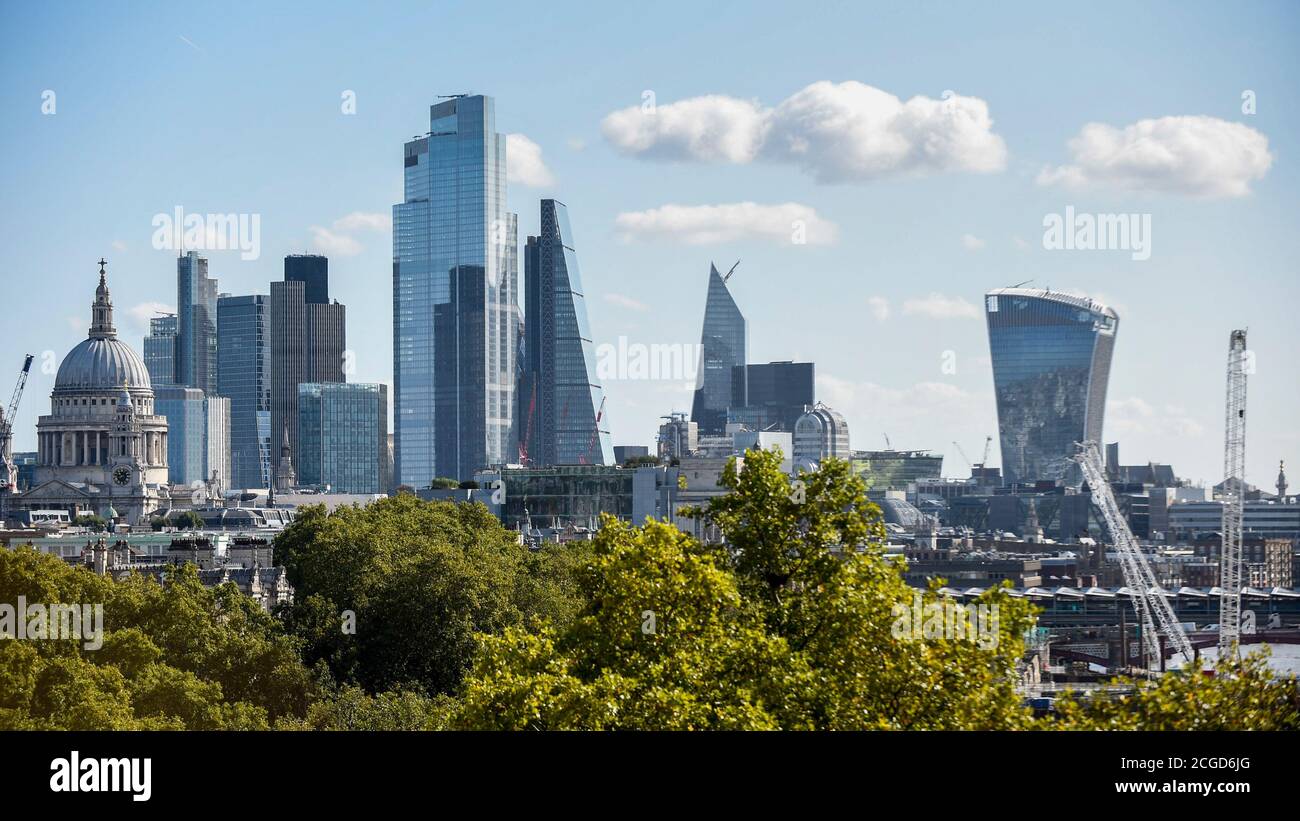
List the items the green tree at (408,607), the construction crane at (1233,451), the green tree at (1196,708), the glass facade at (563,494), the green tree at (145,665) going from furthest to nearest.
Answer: the glass facade at (563,494), the construction crane at (1233,451), the green tree at (408,607), the green tree at (145,665), the green tree at (1196,708)

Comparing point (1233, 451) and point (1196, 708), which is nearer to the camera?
point (1196, 708)

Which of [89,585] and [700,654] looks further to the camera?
[89,585]

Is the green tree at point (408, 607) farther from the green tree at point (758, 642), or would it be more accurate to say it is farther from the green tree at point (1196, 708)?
the green tree at point (1196, 708)

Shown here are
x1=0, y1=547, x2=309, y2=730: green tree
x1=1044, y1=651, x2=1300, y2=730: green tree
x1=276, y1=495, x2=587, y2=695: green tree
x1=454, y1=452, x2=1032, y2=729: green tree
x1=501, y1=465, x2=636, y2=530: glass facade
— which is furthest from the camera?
x1=501, y1=465, x2=636, y2=530: glass facade

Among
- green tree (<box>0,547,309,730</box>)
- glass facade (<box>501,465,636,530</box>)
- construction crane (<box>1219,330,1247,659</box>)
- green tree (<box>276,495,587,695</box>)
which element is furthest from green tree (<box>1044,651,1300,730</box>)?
glass facade (<box>501,465,636,530</box>)

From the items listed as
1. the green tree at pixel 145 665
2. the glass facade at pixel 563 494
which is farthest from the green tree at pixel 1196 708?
the glass facade at pixel 563 494

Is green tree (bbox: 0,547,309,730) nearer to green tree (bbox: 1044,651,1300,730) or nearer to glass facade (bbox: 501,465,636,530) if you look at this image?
green tree (bbox: 1044,651,1300,730)

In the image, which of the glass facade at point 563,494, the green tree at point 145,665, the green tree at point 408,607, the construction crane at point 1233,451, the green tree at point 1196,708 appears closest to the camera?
the green tree at point 1196,708

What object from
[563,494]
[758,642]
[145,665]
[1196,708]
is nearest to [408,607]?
[145,665]

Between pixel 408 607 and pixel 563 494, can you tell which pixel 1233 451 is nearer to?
pixel 563 494
